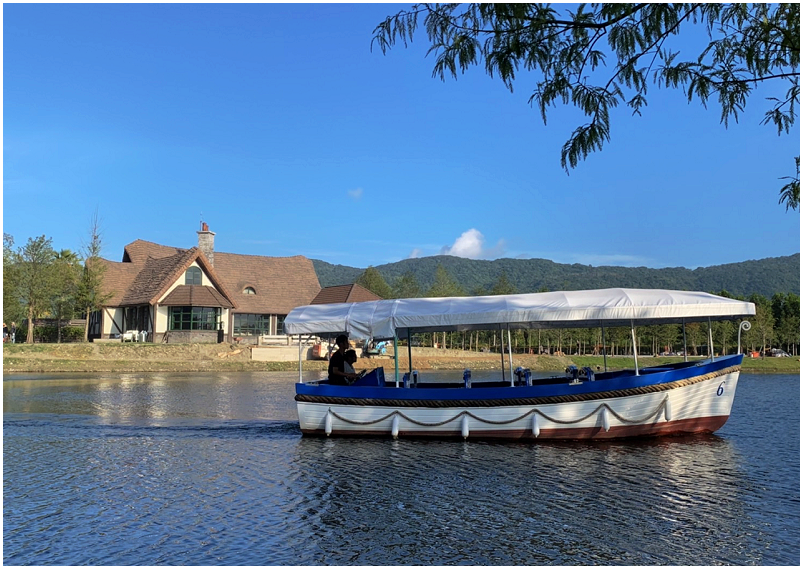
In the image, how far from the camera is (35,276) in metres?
49.2

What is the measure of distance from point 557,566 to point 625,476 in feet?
16.6

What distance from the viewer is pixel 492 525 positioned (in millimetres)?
8930

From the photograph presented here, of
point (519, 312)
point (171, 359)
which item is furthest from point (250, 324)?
point (519, 312)

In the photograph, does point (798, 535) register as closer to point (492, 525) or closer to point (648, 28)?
point (492, 525)

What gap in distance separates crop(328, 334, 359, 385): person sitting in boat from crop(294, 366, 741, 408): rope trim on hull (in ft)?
1.50

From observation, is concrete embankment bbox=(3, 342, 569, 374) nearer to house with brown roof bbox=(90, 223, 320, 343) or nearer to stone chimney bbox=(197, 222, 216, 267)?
house with brown roof bbox=(90, 223, 320, 343)

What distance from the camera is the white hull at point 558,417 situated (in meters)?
15.1

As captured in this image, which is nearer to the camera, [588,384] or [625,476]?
[625,476]

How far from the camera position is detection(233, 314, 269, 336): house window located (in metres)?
55.4

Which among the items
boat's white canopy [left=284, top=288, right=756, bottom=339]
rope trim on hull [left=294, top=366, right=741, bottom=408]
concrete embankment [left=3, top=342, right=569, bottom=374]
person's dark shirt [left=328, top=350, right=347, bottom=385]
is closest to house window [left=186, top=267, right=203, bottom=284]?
concrete embankment [left=3, top=342, right=569, bottom=374]

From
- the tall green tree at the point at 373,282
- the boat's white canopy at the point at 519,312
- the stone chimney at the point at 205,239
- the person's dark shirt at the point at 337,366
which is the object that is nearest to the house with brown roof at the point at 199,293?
the stone chimney at the point at 205,239

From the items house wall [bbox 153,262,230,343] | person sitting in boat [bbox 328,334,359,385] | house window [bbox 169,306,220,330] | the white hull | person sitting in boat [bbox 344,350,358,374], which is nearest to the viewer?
the white hull

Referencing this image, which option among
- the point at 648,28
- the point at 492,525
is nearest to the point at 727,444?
the point at 492,525

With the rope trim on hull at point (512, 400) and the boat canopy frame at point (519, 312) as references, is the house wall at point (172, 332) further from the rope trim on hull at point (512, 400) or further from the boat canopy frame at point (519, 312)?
the rope trim on hull at point (512, 400)
